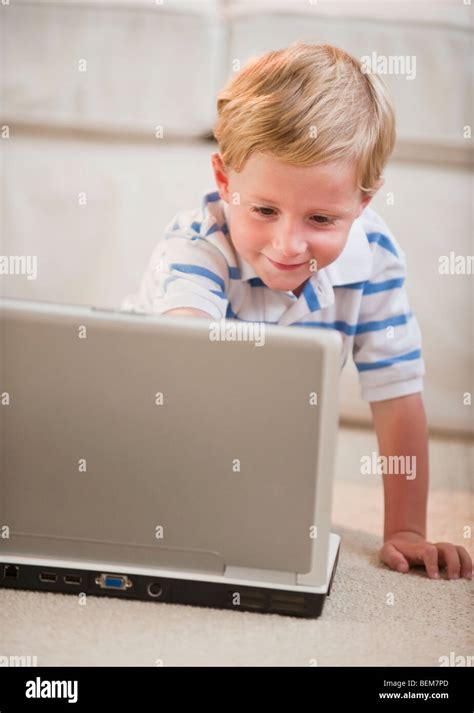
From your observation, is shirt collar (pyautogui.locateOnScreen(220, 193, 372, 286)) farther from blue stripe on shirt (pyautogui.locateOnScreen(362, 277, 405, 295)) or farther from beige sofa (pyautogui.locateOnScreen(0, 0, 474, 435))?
beige sofa (pyautogui.locateOnScreen(0, 0, 474, 435))

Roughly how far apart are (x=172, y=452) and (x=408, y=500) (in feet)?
1.23

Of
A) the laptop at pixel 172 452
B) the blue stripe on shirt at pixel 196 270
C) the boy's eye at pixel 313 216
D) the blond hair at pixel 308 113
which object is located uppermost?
the blond hair at pixel 308 113

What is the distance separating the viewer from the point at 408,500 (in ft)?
3.43

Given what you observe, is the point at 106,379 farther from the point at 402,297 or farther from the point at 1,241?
the point at 1,241

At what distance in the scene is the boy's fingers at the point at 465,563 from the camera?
96cm

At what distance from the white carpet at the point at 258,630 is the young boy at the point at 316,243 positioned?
8 centimetres

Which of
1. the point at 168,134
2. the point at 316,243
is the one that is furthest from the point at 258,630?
the point at 168,134

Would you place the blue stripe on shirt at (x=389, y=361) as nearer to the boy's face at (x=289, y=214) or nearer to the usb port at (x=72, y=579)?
the boy's face at (x=289, y=214)

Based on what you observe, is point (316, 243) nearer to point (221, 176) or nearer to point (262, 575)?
point (221, 176)

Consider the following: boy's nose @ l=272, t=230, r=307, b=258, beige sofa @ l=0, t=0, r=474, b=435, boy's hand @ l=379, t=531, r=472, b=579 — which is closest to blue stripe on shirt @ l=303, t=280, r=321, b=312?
boy's nose @ l=272, t=230, r=307, b=258

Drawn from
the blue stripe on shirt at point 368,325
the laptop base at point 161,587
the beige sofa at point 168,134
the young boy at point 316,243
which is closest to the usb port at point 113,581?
the laptop base at point 161,587

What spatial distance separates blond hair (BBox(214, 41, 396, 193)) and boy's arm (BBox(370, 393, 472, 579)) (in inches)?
10.7

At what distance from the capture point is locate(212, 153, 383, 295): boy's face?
90 cm

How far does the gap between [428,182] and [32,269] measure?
692 millimetres
